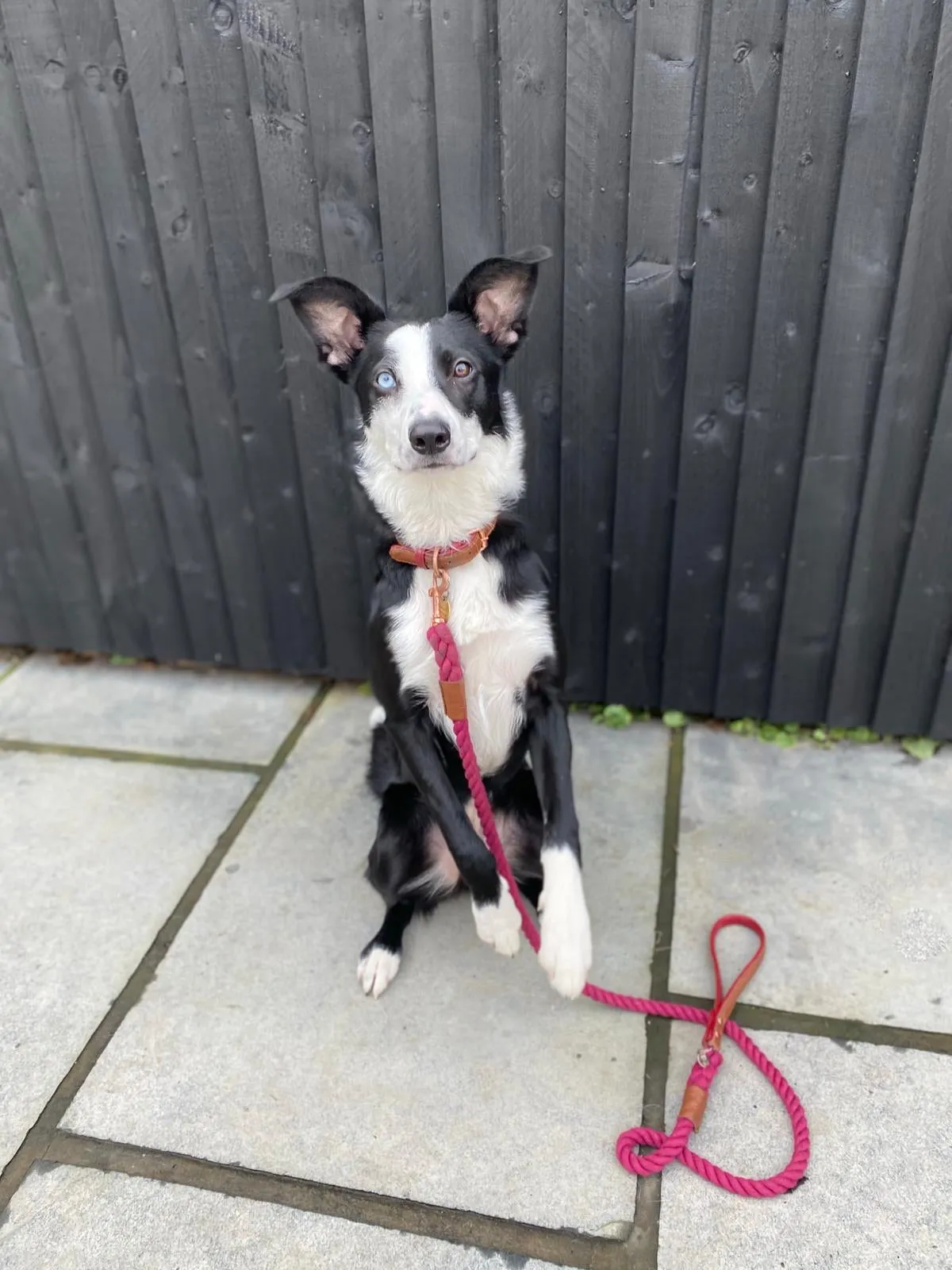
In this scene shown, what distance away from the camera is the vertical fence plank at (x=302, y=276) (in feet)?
8.17

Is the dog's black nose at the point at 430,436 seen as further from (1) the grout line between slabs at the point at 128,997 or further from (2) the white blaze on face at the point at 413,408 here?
(1) the grout line between slabs at the point at 128,997

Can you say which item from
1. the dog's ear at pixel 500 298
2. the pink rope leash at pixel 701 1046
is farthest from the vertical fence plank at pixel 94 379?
the pink rope leash at pixel 701 1046

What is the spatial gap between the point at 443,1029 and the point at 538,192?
7.43 feet

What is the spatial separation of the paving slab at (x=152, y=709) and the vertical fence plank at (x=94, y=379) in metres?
0.21

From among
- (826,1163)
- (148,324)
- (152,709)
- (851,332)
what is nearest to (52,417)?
(148,324)

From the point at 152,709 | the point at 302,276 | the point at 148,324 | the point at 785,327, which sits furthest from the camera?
the point at 152,709

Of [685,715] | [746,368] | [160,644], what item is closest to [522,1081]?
[685,715]

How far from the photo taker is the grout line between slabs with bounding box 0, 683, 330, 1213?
Result: 183 centimetres

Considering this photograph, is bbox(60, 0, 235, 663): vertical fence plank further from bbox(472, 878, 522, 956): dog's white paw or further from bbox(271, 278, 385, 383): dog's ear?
bbox(472, 878, 522, 956): dog's white paw

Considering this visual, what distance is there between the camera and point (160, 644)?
3572 mm

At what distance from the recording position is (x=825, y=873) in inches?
95.3

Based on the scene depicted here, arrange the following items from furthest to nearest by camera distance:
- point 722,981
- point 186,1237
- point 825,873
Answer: point 825,873 < point 722,981 < point 186,1237

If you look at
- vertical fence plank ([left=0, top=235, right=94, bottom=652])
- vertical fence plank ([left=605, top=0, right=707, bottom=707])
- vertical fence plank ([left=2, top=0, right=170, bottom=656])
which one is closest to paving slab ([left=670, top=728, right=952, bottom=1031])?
vertical fence plank ([left=605, top=0, right=707, bottom=707])

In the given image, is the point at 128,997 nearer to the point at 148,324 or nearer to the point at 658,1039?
the point at 658,1039
